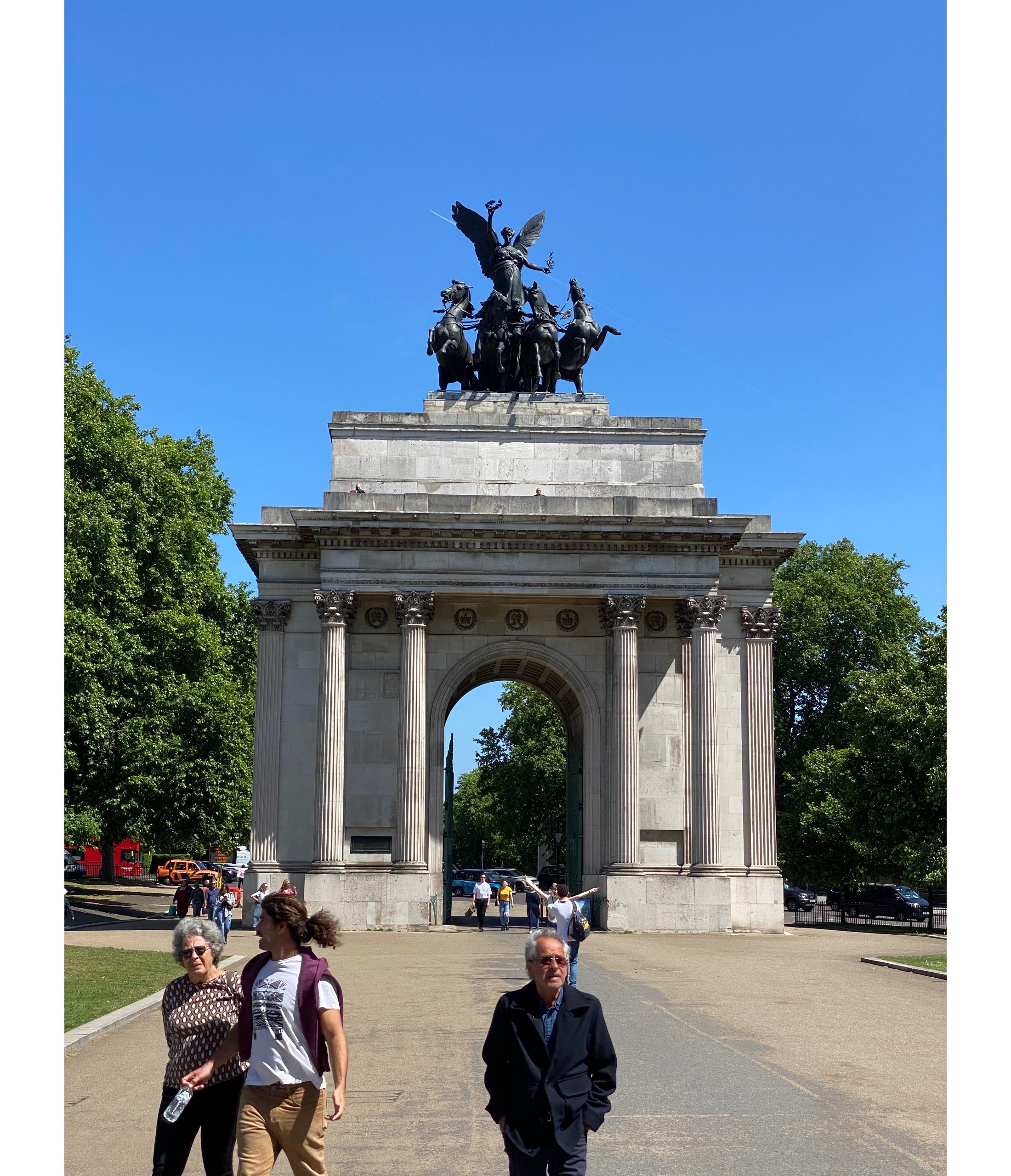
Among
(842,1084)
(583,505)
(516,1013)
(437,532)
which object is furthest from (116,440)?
(516,1013)

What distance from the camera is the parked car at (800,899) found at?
68.4 m

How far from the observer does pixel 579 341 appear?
4441cm

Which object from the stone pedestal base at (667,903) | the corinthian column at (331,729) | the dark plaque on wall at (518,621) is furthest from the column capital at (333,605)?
the stone pedestal base at (667,903)

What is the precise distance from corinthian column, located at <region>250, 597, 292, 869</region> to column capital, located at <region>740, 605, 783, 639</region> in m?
14.0

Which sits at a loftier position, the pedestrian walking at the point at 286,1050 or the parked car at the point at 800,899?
the pedestrian walking at the point at 286,1050

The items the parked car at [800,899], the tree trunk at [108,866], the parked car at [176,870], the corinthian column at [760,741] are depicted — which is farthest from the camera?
the parked car at [176,870]

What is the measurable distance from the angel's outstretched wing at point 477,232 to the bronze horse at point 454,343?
4.91ft

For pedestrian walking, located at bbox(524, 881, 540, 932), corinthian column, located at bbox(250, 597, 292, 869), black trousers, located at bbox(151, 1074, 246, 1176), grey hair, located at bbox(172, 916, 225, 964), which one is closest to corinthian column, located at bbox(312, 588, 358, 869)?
corinthian column, located at bbox(250, 597, 292, 869)

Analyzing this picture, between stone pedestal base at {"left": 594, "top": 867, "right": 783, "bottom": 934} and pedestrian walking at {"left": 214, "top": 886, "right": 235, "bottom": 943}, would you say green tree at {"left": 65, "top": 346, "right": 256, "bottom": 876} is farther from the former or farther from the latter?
stone pedestal base at {"left": 594, "top": 867, "right": 783, "bottom": 934}

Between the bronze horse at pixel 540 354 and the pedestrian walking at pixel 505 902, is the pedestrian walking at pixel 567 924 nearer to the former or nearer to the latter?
the pedestrian walking at pixel 505 902

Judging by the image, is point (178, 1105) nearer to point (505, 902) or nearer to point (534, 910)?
point (534, 910)

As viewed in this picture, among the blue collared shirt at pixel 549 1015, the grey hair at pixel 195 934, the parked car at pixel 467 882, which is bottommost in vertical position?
the parked car at pixel 467 882

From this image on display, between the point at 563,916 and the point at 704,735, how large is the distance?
1972 cm

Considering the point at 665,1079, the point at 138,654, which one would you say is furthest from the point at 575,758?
the point at 665,1079
